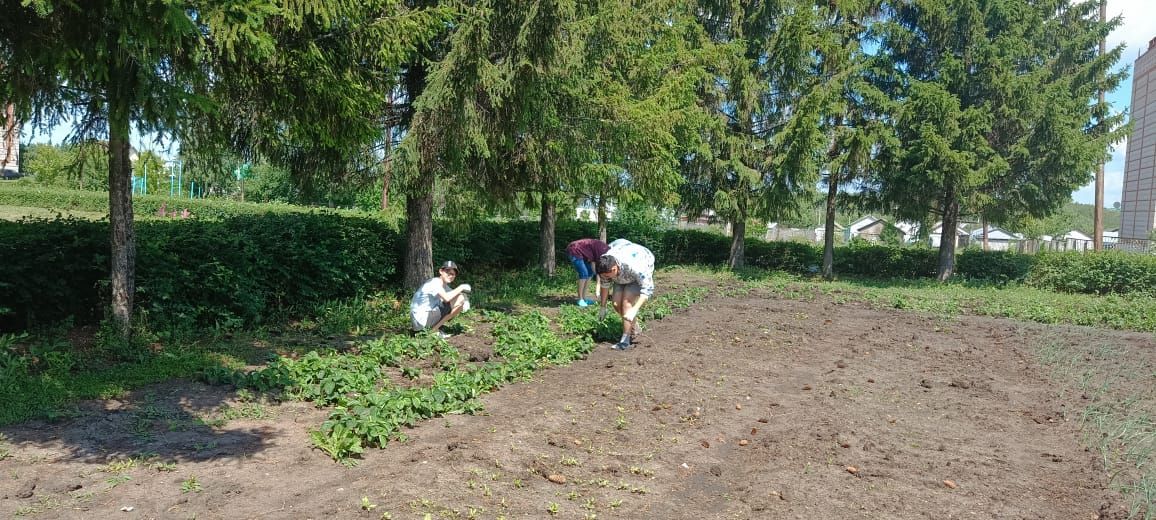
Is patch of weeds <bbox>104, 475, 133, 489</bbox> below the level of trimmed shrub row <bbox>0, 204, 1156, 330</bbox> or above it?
below

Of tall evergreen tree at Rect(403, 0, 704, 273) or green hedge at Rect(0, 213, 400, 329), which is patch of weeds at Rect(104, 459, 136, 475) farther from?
tall evergreen tree at Rect(403, 0, 704, 273)

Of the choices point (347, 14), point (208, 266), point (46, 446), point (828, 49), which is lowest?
point (46, 446)

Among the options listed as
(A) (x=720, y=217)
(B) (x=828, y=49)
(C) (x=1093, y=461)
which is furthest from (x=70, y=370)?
(B) (x=828, y=49)

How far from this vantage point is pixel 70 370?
6.41 meters

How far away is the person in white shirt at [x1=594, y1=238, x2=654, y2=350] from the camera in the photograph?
338 inches

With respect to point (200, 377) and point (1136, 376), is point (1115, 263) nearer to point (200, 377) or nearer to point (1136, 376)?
point (1136, 376)

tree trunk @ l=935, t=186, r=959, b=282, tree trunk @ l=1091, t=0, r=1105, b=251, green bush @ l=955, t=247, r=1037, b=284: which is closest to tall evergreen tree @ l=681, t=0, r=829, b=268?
tree trunk @ l=935, t=186, r=959, b=282

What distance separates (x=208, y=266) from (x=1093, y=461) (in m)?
8.64

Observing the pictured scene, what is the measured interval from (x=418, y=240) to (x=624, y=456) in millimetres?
6998

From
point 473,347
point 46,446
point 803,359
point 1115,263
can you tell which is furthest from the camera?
point 1115,263

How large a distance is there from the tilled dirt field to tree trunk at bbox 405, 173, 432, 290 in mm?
4330

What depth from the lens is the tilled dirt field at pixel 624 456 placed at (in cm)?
410

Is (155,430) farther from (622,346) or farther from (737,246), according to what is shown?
(737,246)

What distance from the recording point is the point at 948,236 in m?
20.2
